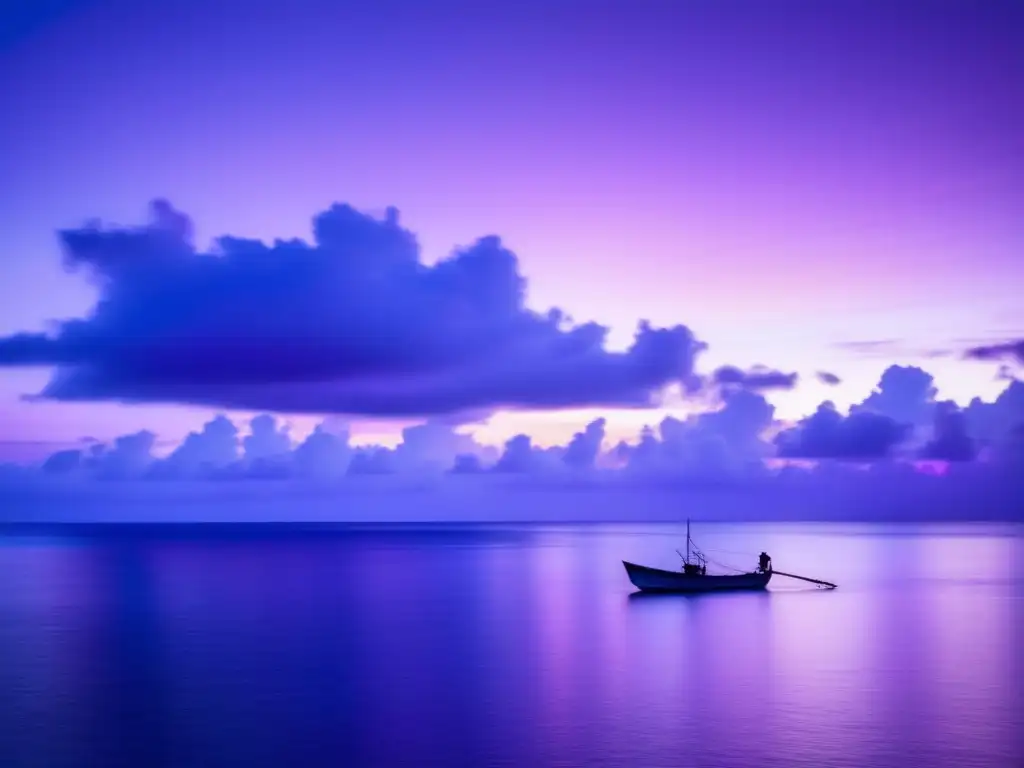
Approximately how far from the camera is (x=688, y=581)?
76000 millimetres

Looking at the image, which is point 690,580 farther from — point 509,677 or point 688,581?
point 509,677

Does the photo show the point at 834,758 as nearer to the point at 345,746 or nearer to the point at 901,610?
the point at 345,746

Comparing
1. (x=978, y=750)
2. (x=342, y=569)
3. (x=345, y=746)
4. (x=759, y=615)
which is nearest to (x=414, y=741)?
(x=345, y=746)

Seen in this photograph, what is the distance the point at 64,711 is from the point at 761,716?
2579 centimetres

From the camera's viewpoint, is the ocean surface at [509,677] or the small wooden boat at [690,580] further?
the small wooden boat at [690,580]

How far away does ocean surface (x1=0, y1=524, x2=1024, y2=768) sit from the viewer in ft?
106

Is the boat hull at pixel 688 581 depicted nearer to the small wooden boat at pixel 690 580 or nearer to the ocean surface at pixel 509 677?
the small wooden boat at pixel 690 580

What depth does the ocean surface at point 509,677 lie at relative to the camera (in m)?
32.2

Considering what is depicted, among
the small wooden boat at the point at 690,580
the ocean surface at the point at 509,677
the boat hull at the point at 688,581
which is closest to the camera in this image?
the ocean surface at the point at 509,677

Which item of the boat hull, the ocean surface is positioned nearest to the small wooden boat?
the boat hull

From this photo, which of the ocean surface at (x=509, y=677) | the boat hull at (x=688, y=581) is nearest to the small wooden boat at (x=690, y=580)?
the boat hull at (x=688, y=581)

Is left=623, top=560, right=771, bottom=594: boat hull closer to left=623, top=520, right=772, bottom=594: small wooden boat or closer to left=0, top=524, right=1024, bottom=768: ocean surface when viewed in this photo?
left=623, top=520, right=772, bottom=594: small wooden boat

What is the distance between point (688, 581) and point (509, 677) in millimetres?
34403

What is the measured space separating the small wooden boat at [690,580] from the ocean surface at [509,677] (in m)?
1.62
